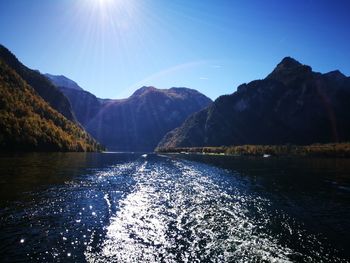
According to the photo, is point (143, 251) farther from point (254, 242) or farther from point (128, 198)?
point (128, 198)

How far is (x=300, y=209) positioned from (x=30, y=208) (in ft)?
116

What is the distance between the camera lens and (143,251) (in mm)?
25219

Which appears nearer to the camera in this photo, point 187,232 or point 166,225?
point 187,232

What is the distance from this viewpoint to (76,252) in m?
24.3

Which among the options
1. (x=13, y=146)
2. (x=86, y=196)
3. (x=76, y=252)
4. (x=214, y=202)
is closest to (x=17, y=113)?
(x=13, y=146)

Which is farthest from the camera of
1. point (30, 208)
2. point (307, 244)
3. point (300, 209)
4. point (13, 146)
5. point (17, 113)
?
point (17, 113)

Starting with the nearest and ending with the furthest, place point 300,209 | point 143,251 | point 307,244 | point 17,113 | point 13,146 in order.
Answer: point 143,251 < point 307,244 < point 300,209 < point 13,146 < point 17,113

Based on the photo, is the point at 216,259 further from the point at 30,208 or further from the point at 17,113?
the point at 17,113

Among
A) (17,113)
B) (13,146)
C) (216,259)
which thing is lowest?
(216,259)

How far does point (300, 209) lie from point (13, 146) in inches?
5485

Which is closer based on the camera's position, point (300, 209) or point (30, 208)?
point (30, 208)

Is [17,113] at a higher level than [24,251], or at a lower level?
higher

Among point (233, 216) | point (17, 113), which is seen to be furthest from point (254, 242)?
point (17, 113)

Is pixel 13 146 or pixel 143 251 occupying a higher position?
pixel 13 146
